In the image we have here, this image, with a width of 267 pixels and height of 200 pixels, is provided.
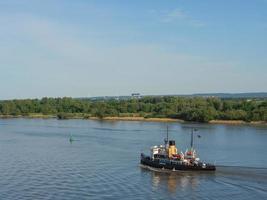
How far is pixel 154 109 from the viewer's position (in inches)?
5207

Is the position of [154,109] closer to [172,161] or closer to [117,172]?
[172,161]

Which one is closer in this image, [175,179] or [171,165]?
[175,179]

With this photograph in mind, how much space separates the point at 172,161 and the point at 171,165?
324mm

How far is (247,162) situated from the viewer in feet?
152

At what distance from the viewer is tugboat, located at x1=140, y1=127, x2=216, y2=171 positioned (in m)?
42.4

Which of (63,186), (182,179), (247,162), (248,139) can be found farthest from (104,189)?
(248,139)

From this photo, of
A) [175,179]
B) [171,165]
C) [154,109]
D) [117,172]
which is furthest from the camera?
[154,109]

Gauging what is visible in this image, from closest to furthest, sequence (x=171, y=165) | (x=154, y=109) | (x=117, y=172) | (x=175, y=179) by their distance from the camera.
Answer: (x=175, y=179), (x=117, y=172), (x=171, y=165), (x=154, y=109)

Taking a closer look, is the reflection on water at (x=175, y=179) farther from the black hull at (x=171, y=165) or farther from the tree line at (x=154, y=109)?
the tree line at (x=154, y=109)

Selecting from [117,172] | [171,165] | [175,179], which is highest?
[171,165]

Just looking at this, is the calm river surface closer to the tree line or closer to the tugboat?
the tugboat

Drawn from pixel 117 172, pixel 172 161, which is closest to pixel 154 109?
pixel 172 161

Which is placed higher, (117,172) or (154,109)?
(154,109)

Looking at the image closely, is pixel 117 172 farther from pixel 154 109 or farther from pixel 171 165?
pixel 154 109
